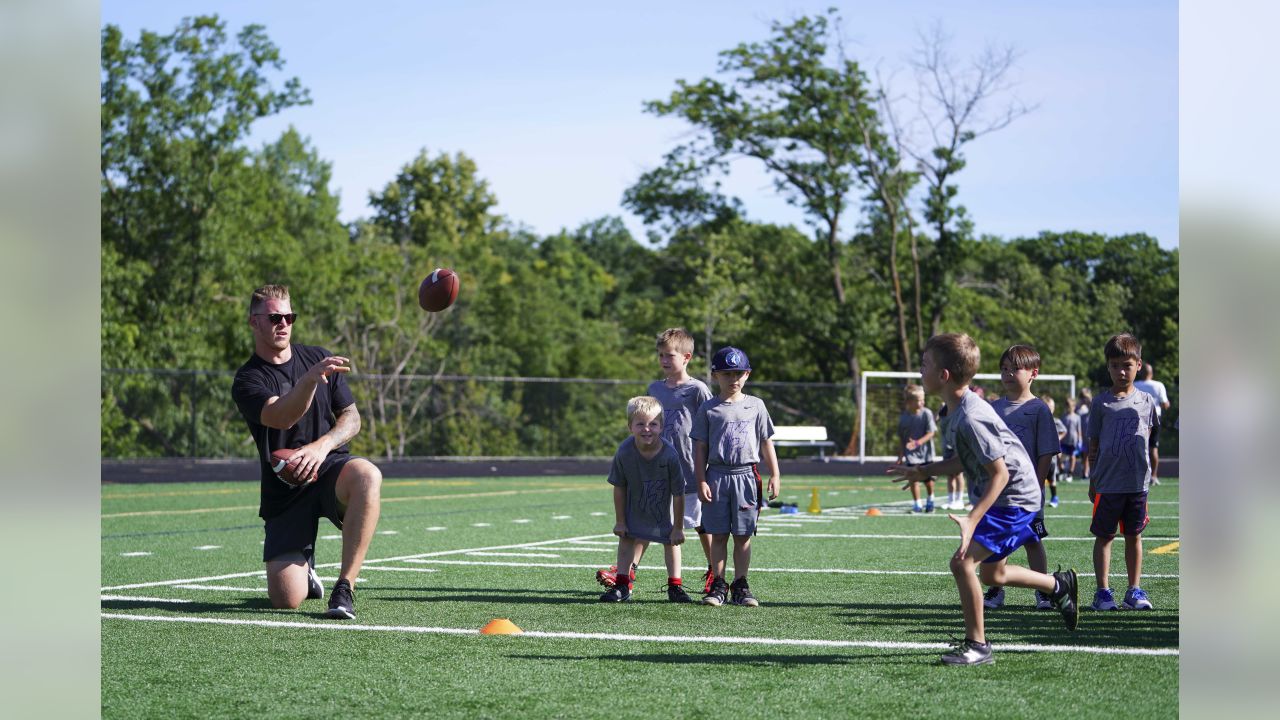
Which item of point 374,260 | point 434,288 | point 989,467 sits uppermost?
point 374,260

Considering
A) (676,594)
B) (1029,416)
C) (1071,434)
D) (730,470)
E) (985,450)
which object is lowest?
(676,594)

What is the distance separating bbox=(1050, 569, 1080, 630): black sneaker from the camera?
6.83 meters

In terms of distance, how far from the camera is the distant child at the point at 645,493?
8.71 metres

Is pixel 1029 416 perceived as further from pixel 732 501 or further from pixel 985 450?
pixel 985 450

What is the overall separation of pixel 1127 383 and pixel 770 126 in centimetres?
3166

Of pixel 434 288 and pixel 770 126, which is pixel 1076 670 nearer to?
pixel 434 288

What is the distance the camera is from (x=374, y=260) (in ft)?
133

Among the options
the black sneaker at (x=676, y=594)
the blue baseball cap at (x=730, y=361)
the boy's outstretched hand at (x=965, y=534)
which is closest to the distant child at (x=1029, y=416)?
the blue baseball cap at (x=730, y=361)

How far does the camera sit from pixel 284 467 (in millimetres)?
7875

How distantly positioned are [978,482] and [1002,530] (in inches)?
10.1

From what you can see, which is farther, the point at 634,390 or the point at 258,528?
the point at 634,390

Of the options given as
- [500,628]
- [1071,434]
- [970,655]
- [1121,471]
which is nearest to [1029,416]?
[1121,471]
